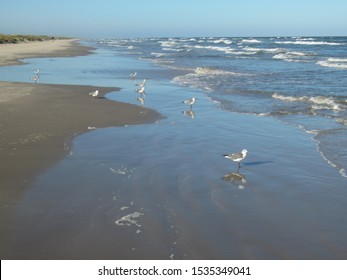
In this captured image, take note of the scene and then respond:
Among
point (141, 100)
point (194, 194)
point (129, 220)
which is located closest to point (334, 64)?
point (141, 100)

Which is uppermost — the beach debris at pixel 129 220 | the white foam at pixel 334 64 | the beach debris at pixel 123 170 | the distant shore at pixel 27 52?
the distant shore at pixel 27 52

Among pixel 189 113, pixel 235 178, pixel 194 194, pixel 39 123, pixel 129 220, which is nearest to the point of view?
pixel 129 220

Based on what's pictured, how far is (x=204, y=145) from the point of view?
1130 centimetres

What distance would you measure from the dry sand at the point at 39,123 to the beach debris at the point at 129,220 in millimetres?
1589

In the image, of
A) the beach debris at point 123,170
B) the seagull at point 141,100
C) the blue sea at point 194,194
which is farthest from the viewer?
the seagull at point 141,100

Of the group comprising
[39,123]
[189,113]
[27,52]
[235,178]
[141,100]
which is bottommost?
[235,178]

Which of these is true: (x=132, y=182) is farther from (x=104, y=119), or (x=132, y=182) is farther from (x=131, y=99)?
(x=131, y=99)

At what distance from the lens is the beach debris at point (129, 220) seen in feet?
21.6

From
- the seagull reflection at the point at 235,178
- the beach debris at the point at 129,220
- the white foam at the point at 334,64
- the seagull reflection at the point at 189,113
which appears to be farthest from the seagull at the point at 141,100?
the white foam at the point at 334,64

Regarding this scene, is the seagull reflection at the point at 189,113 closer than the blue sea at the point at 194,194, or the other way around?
the blue sea at the point at 194,194

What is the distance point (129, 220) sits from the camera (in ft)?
22.0

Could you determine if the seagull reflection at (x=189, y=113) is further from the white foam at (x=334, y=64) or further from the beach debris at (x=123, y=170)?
the white foam at (x=334, y=64)

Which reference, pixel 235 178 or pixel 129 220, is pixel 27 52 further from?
pixel 129 220

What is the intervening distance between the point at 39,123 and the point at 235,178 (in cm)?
690
